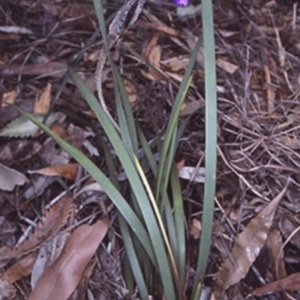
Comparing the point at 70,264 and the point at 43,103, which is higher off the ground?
the point at 43,103

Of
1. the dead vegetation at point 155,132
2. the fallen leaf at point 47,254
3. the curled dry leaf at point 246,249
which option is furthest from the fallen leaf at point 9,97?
the curled dry leaf at point 246,249

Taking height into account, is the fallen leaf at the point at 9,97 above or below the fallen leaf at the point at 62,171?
above

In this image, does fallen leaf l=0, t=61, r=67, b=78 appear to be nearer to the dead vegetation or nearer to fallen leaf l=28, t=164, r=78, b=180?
the dead vegetation

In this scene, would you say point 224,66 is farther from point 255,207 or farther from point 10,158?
point 10,158

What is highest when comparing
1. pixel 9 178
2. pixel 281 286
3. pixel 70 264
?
pixel 9 178

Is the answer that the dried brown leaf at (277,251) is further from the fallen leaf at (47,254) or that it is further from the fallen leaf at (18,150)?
the fallen leaf at (18,150)

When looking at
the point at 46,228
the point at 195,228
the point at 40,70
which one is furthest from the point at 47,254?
the point at 40,70

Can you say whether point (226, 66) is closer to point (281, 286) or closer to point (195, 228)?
point (195, 228)

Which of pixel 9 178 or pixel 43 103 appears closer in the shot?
pixel 9 178
